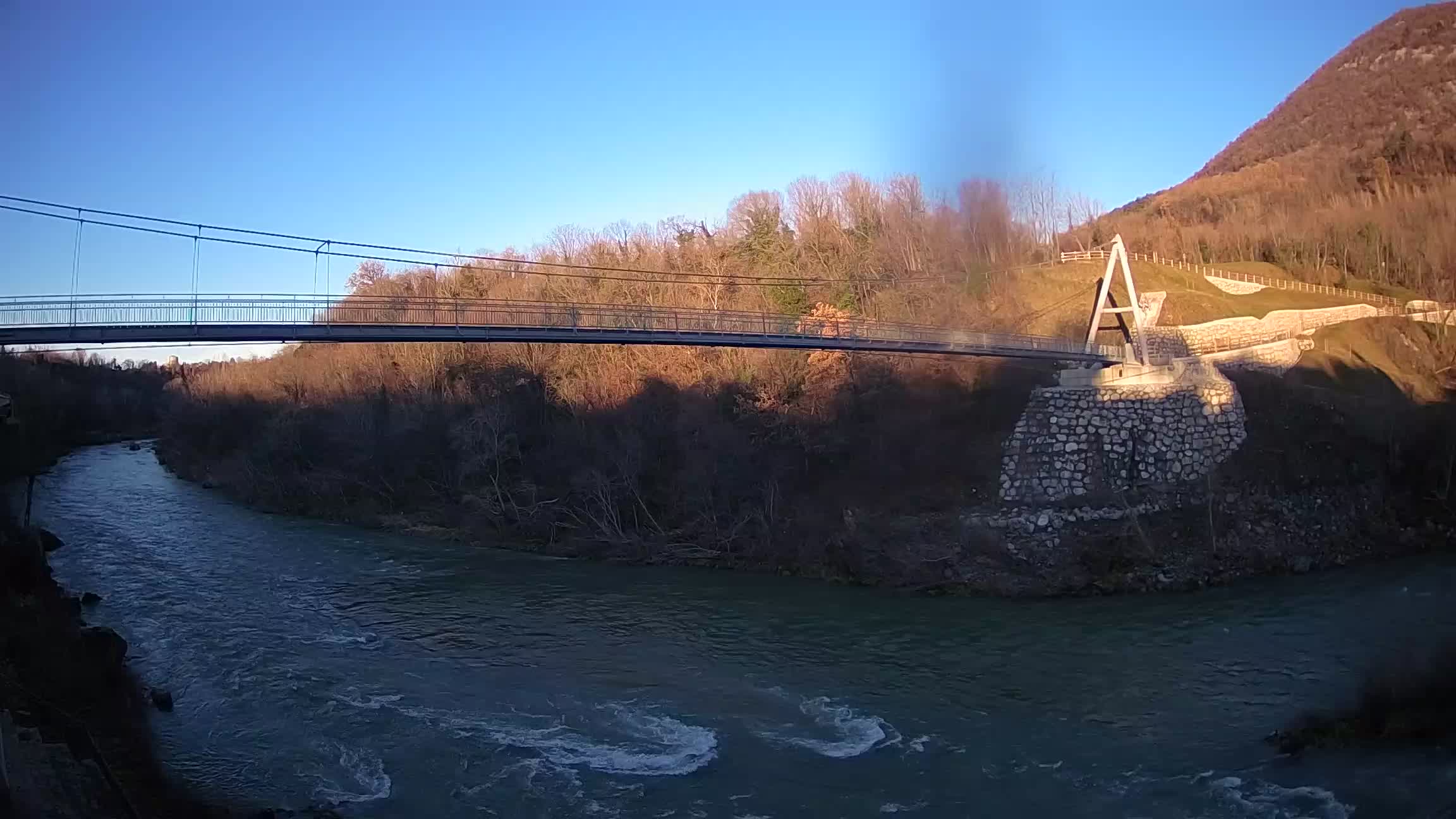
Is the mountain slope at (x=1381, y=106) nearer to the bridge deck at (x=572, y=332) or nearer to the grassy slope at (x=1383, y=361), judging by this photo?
the grassy slope at (x=1383, y=361)

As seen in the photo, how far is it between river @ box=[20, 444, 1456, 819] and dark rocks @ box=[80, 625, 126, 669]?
1.66 feet

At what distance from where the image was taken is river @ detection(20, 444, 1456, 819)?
915 cm

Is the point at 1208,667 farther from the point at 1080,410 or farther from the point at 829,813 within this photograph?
the point at 1080,410

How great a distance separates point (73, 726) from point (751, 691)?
27.9 feet

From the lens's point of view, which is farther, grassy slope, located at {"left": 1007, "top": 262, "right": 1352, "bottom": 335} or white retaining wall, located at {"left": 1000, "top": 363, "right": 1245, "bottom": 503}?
grassy slope, located at {"left": 1007, "top": 262, "right": 1352, "bottom": 335}

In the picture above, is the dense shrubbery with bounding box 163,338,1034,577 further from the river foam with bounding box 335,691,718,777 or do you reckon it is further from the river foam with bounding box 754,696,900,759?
the river foam with bounding box 335,691,718,777

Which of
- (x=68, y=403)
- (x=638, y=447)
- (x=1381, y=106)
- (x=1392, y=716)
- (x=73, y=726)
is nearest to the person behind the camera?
(x=1392, y=716)

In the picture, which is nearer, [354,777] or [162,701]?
[354,777]

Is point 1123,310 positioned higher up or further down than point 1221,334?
higher up

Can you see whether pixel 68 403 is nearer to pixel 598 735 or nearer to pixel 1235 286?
pixel 598 735

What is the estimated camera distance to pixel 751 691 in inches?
488

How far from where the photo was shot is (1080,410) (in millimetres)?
21250

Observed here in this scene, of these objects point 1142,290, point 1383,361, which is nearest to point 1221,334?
point 1142,290

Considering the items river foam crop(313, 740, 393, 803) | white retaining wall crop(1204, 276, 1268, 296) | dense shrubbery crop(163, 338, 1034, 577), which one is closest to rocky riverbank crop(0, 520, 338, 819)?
river foam crop(313, 740, 393, 803)
